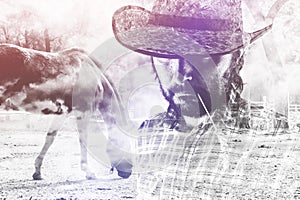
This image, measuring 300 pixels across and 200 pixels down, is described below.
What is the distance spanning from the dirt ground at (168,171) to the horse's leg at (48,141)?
0.02 m

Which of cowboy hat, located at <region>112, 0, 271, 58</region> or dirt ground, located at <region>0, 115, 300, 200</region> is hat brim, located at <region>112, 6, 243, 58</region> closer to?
cowboy hat, located at <region>112, 0, 271, 58</region>

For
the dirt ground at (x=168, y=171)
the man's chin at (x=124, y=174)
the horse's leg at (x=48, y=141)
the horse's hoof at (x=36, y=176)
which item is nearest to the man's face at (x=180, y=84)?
the dirt ground at (x=168, y=171)

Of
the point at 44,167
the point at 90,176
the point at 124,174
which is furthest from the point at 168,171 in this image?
the point at 44,167

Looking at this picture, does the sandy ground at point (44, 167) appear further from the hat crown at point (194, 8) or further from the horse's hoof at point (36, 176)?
the hat crown at point (194, 8)

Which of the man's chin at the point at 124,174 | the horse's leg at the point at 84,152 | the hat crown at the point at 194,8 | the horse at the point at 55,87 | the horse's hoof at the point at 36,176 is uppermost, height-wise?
the hat crown at the point at 194,8

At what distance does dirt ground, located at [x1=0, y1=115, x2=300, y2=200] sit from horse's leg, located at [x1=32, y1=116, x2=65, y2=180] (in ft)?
0.06

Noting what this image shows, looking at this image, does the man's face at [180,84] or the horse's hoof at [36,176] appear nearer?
the horse's hoof at [36,176]

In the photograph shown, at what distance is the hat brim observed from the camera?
1695 mm

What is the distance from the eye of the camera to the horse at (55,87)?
154cm

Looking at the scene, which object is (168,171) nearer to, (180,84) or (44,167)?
(180,84)

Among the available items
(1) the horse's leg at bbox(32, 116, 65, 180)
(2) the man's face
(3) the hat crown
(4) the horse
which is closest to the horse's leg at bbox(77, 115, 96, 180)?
(4) the horse

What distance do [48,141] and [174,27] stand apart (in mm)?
750

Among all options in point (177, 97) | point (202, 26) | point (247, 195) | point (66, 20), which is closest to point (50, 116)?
point (66, 20)

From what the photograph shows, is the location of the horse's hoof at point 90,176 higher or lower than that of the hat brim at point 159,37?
lower
